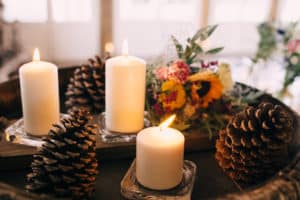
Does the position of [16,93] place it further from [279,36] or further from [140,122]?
[279,36]

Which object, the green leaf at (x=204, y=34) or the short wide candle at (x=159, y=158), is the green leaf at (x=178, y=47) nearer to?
the green leaf at (x=204, y=34)

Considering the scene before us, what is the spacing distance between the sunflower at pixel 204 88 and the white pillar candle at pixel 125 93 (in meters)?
0.12

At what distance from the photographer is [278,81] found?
5.65 feet

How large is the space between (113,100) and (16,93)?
1.01 ft

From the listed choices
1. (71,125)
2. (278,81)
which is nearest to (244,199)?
(71,125)

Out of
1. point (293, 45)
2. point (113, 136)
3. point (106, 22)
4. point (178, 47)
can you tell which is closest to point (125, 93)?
point (113, 136)

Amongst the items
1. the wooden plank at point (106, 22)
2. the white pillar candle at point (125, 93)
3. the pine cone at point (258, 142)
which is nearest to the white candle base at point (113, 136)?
the white pillar candle at point (125, 93)

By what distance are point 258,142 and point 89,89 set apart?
0.47m

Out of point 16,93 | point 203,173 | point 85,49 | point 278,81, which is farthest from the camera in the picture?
point 85,49

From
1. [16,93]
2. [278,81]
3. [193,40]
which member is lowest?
[278,81]

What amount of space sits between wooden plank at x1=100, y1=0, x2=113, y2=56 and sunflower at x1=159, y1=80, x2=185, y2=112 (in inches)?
67.3

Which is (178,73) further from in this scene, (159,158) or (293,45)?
(293,45)

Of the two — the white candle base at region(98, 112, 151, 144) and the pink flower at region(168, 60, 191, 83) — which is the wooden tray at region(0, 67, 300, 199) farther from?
the pink flower at region(168, 60, 191, 83)

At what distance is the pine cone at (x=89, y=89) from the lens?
3.15ft
